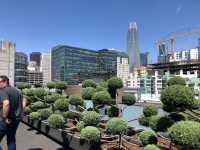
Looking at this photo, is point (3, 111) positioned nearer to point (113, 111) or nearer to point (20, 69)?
point (113, 111)

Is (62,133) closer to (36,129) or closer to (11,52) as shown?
(36,129)

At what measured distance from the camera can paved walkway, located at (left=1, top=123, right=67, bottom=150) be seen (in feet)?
16.7

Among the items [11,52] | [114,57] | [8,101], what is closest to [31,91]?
[8,101]

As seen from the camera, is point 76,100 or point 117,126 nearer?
point 117,126

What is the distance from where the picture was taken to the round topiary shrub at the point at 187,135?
230 centimetres

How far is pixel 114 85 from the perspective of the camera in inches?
190

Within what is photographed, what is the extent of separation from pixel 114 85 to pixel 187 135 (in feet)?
8.49

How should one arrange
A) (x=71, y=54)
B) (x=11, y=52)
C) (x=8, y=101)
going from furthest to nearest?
(x=71, y=54)
(x=11, y=52)
(x=8, y=101)

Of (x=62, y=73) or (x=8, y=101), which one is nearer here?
(x=8, y=101)

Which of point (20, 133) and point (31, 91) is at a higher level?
Answer: point (31, 91)

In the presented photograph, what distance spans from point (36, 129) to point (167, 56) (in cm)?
8606

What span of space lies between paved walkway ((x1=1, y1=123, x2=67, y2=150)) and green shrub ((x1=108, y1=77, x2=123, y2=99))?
1.43 meters

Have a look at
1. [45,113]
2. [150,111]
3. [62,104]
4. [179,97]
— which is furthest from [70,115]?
[179,97]

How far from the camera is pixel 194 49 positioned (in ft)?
337
